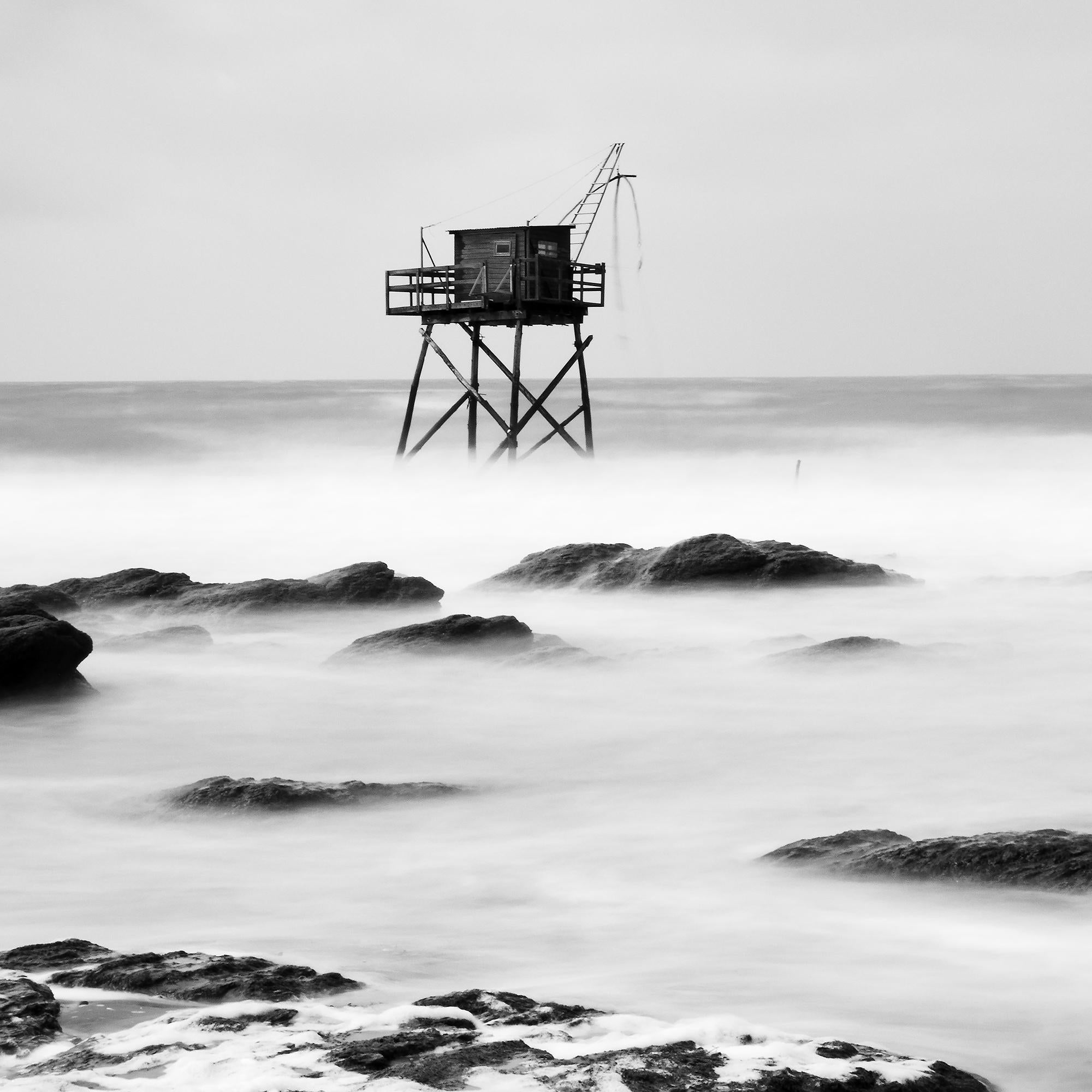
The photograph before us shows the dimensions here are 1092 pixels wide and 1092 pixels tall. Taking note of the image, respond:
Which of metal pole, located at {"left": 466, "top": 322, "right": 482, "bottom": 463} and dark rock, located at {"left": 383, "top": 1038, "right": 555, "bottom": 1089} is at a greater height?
metal pole, located at {"left": 466, "top": 322, "right": 482, "bottom": 463}

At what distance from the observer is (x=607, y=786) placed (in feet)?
24.5

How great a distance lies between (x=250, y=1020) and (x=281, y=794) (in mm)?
2829

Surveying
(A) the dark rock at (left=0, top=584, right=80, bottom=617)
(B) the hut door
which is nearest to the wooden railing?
(B) the hut door

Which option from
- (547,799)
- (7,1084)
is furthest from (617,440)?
(7,1084)

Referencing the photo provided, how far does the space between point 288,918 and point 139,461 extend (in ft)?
89.9

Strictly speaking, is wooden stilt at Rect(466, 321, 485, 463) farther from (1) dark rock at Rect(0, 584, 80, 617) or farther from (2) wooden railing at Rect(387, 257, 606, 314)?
(1) dark rock at Rect(0, 584, 80, 617)

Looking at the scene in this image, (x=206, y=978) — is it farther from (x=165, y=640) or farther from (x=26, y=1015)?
(x=165, y=640)

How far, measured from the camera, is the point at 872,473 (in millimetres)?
31547

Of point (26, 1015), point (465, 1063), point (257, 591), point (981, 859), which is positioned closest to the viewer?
point (465, 1063)

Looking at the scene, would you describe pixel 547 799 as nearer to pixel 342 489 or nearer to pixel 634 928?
pixel 634 928

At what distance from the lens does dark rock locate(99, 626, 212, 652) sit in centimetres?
1096

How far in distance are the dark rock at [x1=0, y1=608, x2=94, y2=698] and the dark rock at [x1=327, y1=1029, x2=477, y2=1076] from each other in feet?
18.8

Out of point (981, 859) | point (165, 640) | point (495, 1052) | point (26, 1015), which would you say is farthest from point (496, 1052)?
point (165, 640)

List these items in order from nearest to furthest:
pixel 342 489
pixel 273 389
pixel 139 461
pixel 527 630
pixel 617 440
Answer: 1. pixel 527 630
2. pixel 342 489
3. pixel 139 461
4. pixel 617 440
5. pixel 273 389
